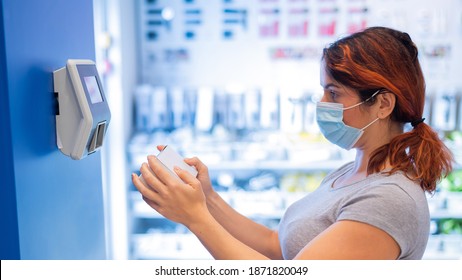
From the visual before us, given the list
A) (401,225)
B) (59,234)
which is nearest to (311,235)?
(401,225)

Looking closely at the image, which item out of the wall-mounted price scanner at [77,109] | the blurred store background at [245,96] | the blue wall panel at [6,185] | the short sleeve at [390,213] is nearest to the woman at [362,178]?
the short sleeve at [390,213]

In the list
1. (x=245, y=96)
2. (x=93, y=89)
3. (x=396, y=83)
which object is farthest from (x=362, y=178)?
(x=245, y=96)

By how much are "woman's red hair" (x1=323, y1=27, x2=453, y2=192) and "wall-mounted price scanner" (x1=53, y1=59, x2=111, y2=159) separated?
2.12 ft

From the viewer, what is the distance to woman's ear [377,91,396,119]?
1327 millimetres

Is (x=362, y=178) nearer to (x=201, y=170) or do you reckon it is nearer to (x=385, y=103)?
(x=385, y=103)

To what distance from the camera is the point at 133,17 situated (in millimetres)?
3342

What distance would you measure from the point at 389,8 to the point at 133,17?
1722 millimetres

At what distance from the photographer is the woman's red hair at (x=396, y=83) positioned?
4.27 ft

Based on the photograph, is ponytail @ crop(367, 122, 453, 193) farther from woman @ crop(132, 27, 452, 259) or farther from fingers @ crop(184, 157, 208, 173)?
fingers @ crop(184, 157, 208, 173)

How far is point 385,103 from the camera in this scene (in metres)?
1.35

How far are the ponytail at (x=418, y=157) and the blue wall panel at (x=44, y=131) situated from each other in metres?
0.82

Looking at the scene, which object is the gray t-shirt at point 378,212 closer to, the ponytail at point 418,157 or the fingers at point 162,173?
the ponytail at point 418,157

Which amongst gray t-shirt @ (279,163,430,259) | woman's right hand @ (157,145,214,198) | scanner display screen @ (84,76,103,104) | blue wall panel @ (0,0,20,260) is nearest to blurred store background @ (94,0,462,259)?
woman's right hand @ (157,145,214,198)
